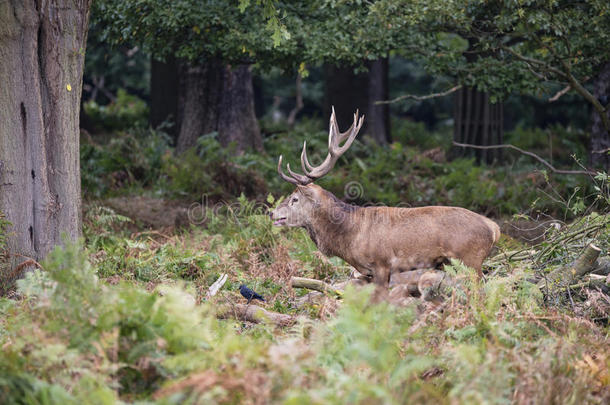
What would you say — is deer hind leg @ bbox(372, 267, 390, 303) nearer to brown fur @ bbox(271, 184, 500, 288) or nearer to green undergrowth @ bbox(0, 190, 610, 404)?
brown fur @ bbox(271, 184, 500, 288)

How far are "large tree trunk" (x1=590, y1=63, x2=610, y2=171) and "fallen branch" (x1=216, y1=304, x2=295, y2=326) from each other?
24.0 ft

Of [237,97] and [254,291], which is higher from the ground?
[237,97]

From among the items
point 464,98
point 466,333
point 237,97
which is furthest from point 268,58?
point 466,333

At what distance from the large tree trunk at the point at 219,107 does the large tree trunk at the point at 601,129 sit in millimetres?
7505

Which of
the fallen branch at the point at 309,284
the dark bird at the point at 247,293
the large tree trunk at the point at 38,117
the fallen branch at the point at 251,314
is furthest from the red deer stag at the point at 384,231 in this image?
the large tree trunk at the point at 38,117

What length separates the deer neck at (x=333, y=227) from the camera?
794 cm

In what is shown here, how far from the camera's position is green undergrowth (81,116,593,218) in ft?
42.4

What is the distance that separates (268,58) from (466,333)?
27.3 feet

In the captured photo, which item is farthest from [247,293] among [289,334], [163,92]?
[163,92]

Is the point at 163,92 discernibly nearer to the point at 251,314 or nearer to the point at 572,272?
the point at 251,314

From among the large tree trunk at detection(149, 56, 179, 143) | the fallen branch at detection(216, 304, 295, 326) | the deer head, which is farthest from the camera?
the large tree trunk at detection(149, 56, 179, 143)

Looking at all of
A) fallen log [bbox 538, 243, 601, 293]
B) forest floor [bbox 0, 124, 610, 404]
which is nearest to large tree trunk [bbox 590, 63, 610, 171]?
forest floor [bbox 0, 124, 610, 404]

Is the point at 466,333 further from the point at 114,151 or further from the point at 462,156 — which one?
the point at 462,156

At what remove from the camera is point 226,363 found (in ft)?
14.6
